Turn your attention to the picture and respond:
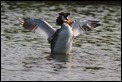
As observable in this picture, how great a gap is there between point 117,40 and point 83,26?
307 cm

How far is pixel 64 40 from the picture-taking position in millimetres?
22391

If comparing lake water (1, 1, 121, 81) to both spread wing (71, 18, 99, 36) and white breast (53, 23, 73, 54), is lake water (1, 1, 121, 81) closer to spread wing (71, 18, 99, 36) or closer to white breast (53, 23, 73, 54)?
white breast (53, 23, 73, 54)

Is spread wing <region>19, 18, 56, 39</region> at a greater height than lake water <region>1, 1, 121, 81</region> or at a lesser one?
greater

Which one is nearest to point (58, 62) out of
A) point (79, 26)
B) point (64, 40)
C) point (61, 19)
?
point (64, 40)

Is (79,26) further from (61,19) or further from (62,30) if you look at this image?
(62,30)

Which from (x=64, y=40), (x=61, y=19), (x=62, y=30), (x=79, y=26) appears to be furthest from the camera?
(x=79, y=26)

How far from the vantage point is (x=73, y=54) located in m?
22.9

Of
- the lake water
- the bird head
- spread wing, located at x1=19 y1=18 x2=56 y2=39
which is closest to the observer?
the lake water

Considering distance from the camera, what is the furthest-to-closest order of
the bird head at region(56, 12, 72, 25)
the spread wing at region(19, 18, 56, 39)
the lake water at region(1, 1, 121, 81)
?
the spread wing at region(19, 18, 56, 39) → the bird head at region(56, 12, 72, 25) → the lake water at region(1, 1, 121, 81)

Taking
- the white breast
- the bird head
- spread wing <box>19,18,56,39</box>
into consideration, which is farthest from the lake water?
the bird head

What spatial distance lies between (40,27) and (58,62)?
2.58 metres

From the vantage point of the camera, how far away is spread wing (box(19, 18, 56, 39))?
2314 centimetres

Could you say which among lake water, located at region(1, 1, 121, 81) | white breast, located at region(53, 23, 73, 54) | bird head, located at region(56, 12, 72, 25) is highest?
bird head, located at region(56, 12, 72, 25)

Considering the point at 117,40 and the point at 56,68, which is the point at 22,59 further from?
the point at 117,40
